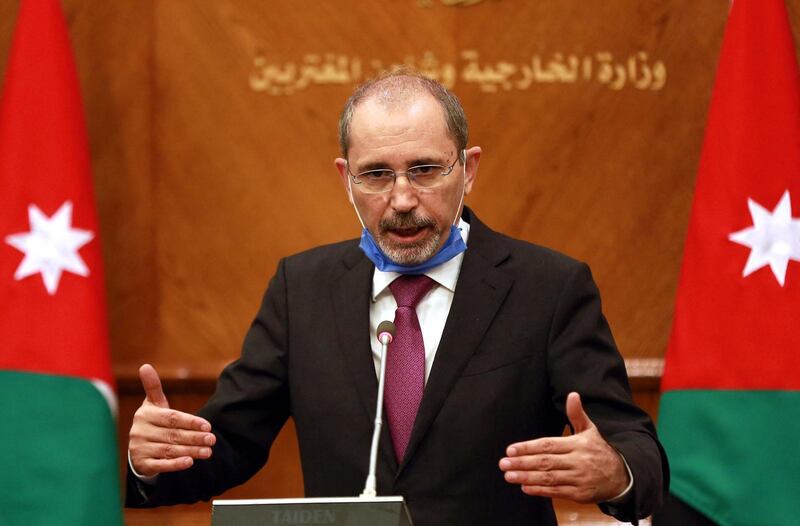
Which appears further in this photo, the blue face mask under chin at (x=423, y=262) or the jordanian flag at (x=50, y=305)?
the jordanian flag at (x=50, y=305)

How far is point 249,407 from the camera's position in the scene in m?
2.41

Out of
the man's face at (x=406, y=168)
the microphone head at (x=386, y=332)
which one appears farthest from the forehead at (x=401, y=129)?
the microphone head at (x=386, y=332)

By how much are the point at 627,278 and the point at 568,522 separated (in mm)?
796

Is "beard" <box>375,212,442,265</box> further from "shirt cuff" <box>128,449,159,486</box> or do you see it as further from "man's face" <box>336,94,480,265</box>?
"shirt cuff" <box>128,449,159,486</box>

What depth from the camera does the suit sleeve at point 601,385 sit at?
207 centimetres

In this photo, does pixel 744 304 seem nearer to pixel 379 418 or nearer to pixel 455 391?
pixel 455 391

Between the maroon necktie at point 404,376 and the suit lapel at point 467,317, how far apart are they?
4 cm

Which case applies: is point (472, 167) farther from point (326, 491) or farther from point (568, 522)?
point (568, 522)

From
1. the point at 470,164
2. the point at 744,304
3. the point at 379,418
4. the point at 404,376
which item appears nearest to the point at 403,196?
the point at 470,164

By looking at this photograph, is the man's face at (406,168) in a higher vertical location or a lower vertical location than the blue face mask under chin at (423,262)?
A: higher

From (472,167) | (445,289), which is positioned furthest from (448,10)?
(445,289)

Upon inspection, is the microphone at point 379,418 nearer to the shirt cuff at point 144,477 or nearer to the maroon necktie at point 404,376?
the maroon necktie at point 404,376

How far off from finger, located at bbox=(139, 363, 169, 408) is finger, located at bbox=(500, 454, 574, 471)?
2.20ft

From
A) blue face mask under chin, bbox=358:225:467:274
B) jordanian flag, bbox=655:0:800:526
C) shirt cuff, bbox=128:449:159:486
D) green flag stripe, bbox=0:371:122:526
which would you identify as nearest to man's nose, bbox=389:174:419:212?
blue face mask under chin, bbox=358:225:467:274
